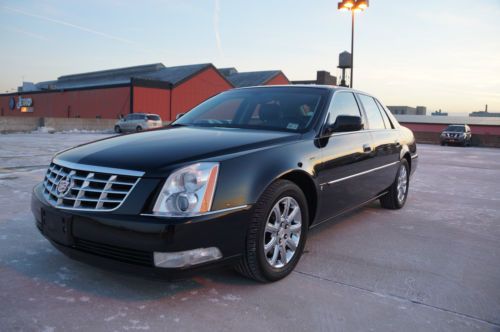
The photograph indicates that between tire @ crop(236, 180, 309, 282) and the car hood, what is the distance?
1.24 feet

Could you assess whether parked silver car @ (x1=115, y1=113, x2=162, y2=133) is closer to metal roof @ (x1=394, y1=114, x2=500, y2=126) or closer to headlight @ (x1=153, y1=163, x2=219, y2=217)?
headlight @ (x1=153, y1=163, x2=219, y2=217)

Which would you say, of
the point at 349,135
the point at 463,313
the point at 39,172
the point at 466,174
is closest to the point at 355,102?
the point at 349,135

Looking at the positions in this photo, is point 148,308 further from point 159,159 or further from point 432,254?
point 432,254

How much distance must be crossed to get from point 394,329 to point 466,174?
8.67 metres

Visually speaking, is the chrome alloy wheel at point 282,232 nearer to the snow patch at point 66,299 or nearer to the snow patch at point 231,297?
the snow patch at point 231,297

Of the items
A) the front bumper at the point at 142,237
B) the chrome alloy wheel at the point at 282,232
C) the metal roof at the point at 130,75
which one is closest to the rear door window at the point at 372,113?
the chrome alloy wheel at the point at 282,232

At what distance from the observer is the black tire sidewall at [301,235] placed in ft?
9.16

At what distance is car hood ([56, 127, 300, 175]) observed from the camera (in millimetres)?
2629

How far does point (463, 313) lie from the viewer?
2.65 m

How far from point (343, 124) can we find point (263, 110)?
2.58ft

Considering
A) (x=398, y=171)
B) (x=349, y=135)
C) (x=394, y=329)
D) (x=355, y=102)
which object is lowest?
(x=394, y=329)

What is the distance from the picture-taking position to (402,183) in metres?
5.73

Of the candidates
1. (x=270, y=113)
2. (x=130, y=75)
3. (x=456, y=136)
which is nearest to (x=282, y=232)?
(x=270, y=113)

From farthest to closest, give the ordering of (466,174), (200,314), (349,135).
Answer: (466,174) < (349,135) < (200,314)
